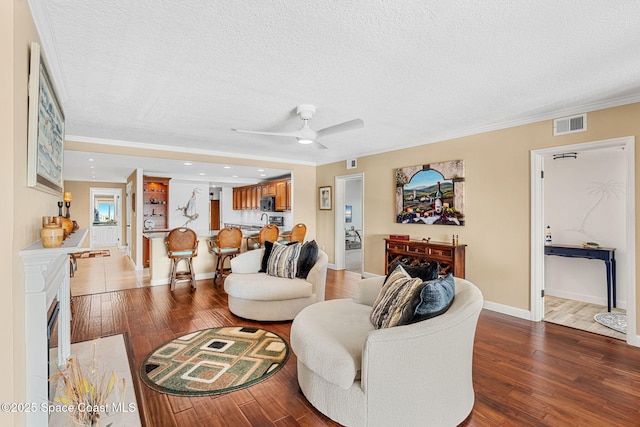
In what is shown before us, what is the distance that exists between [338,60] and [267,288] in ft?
8.17

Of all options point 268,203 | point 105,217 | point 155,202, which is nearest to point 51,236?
point 268,203

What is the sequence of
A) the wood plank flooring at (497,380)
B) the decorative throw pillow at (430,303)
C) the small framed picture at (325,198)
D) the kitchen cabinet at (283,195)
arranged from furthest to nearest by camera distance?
the kitchen cabinet at (283,195)
the small framed picture at (325,198)
the wood plank flooring at (497,380)
the decorative throw pillow at (430,303)

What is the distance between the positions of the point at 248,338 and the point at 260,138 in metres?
2.93

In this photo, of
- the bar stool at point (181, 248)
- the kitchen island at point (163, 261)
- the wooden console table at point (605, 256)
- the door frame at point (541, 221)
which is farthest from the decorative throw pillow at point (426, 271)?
the kitchen island at point (163, 261)

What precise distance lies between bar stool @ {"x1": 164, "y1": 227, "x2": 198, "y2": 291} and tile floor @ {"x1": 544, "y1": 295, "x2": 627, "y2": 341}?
17.1ft

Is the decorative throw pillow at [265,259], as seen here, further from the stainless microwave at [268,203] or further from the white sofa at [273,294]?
the stainless microwave at [268,203]

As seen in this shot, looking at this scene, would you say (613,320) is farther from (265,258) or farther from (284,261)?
(265,258)

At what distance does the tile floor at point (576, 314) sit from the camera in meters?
3.41

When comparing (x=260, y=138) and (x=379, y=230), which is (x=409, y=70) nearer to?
(x=260, y=138)

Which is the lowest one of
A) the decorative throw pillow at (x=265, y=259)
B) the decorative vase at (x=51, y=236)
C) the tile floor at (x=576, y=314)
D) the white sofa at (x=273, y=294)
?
the tile floor at (x=576, y=314)

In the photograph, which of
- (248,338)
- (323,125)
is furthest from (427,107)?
(248,338)

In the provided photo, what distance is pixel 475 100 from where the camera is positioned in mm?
3180

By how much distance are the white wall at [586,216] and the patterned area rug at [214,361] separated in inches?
173

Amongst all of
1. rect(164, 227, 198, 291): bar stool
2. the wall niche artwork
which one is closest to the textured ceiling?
the wall niche artwork
